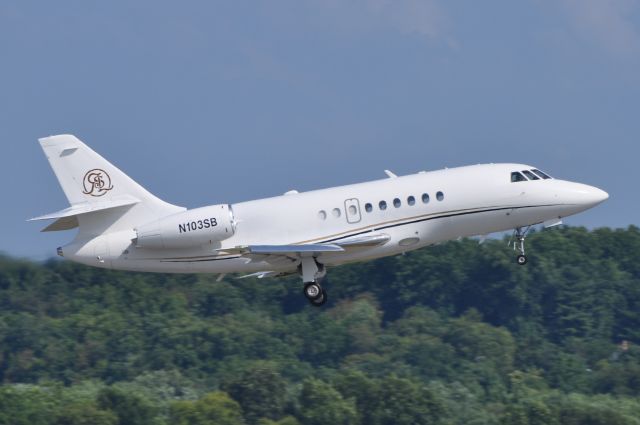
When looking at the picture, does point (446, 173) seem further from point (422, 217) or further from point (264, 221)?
point (264, 221)

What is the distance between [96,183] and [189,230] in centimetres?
381

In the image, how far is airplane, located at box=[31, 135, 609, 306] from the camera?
4569cm

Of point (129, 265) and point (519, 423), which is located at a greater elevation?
point (129, 265)

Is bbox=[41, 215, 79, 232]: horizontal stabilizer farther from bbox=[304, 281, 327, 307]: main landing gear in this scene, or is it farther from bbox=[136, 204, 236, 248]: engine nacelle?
bbox=[304, 281, 327, 307]: main landing gear

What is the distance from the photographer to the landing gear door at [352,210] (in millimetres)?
45688

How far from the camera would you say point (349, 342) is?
111188 millimetres

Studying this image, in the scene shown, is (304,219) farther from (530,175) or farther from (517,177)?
(530,175)

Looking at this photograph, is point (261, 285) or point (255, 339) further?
point (261, 285)

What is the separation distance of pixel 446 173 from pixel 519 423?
1320 inches

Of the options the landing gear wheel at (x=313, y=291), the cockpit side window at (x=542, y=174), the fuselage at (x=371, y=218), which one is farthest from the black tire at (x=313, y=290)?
the cockpit side window at (x=542, y=174)

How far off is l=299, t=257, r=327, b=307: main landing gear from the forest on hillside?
32.0 metres

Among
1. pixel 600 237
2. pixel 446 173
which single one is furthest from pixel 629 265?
pixel 446 173

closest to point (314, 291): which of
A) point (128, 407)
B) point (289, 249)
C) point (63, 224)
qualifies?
point (289, 249)

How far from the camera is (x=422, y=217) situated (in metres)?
45.7
